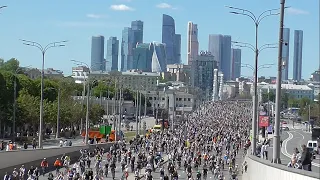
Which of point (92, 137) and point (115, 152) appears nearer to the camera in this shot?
point (115, 152)

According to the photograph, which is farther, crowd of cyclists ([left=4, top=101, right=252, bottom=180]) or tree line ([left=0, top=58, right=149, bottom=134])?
tree line ([left=0, top=58, right=149, bottom=134])

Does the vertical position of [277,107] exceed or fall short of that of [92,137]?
it exceeds it

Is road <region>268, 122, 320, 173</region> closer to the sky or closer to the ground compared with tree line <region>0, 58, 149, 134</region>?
closer to the ground

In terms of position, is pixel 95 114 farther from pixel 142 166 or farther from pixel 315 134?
pixel 142 166

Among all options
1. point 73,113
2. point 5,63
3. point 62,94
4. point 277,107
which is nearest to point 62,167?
point 277,107

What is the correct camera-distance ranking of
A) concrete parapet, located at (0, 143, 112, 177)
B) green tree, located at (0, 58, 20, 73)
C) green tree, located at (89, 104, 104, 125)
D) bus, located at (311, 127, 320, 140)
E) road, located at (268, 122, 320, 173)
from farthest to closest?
1. green tree, located at (0, 58, 20, 73)
2. green tree, located at (89, 104, 104, 125)
3. bus, located at (311, 127, 320, 140)
4. road, located at (268, 122, 320, 173)
5. concrete parapet, located at (0, 143, 112, 177)

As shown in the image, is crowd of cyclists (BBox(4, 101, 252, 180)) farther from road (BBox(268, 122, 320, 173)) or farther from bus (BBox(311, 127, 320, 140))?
bus (BBox(311, 127, 320, 140))

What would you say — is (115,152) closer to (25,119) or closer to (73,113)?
(25,119)

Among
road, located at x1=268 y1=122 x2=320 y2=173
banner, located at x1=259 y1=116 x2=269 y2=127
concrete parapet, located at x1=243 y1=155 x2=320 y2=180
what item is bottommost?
road, located at x1=268 y1=122 x2=320 y2=173

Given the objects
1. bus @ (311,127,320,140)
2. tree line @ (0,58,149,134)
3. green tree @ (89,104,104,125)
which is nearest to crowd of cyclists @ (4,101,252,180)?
bus @ (311,127,320,140)

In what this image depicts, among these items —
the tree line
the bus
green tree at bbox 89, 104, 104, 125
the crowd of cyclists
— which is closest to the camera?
the crowd of cyclists

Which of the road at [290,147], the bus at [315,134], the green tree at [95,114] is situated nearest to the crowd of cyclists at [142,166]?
the road at [290,147]
